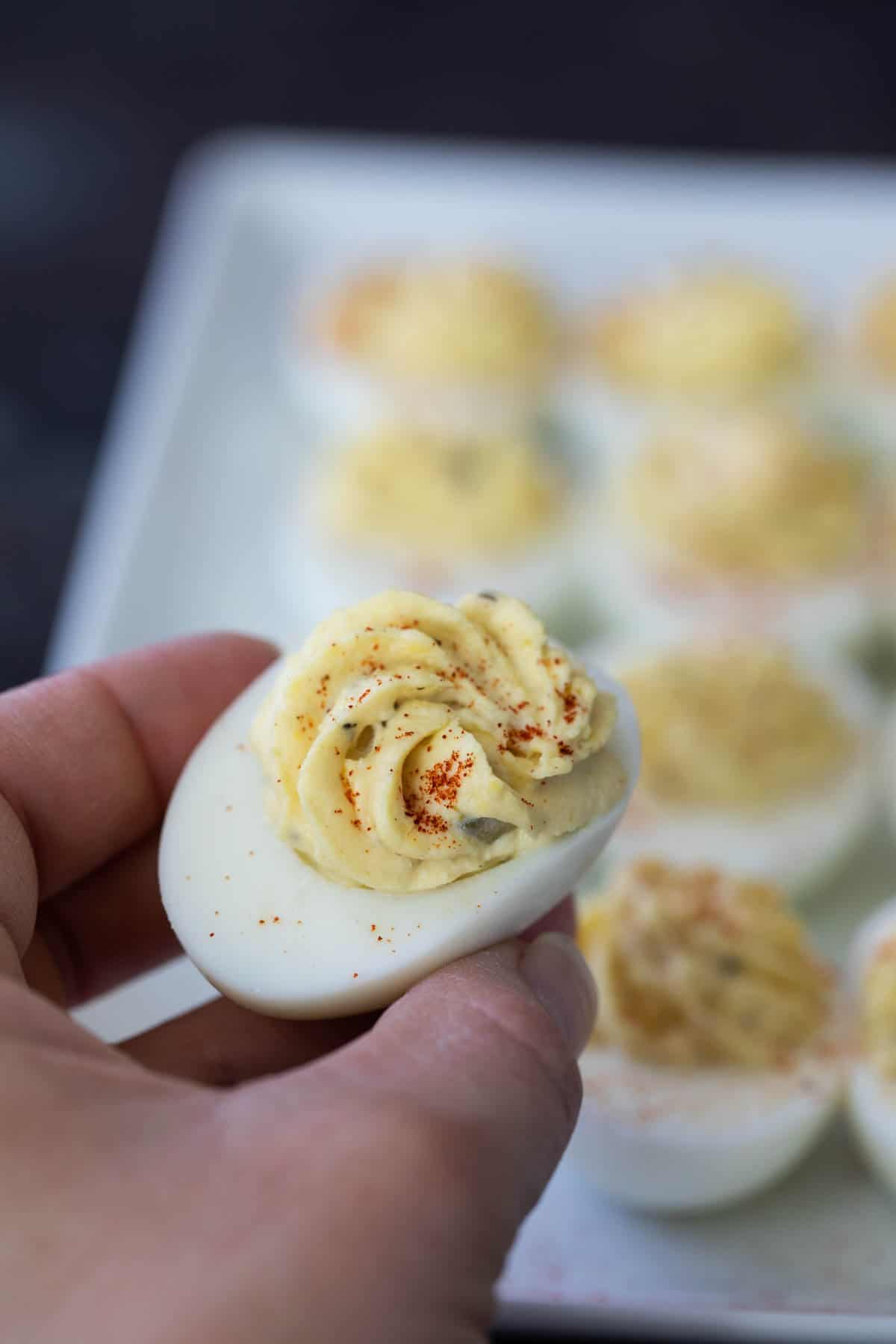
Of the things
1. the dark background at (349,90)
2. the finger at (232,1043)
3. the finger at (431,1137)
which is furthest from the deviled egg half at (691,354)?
the finger at (431,1137)

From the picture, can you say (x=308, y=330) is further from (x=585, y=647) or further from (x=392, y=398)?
(x=585, y=647)

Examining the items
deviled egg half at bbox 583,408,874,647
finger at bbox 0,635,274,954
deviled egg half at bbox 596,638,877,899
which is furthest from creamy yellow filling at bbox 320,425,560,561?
finger at bbox 0,635,274,954

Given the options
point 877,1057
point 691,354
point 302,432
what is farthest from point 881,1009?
point 302,432

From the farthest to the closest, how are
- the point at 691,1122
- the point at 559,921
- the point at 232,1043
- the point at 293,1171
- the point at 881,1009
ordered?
the point at 881,1009
the point at 691,1122
the point at 559,921
the point at 232,1043
the point at 293,1171

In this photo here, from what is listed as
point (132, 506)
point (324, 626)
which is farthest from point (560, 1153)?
point (132, 506)

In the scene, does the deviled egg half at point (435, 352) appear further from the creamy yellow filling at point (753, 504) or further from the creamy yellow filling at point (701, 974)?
the creamy yellow filling at point (701, 974)

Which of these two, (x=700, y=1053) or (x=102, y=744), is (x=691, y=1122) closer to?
(x=700, y=1053)

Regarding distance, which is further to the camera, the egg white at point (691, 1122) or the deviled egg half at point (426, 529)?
the deviled egg half at point (426, 529)
